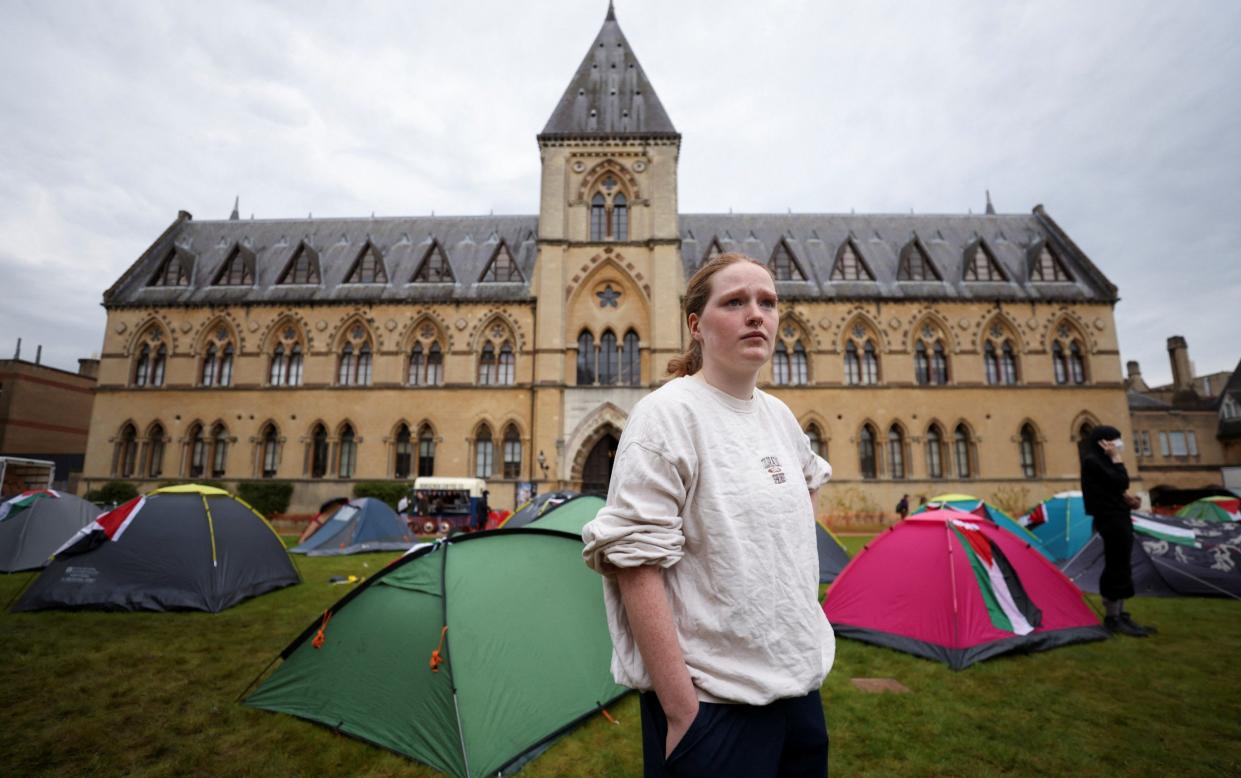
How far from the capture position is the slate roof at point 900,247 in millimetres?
24734

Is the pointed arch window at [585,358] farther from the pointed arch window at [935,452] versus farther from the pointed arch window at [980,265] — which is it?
the pointed arch window at [980,265]

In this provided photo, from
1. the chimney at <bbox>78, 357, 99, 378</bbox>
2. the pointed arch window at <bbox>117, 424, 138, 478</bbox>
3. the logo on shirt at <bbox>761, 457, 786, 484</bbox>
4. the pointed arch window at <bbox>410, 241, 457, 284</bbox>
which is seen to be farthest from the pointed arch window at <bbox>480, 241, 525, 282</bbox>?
the chimney at <bbox>78, 357, 99, 378</bbox>

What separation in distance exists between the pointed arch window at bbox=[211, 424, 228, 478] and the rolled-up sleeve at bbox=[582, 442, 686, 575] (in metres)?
28.0

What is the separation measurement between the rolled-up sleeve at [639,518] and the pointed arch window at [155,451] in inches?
1187

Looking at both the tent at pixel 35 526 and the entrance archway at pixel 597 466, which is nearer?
the tent at pixel 35 526

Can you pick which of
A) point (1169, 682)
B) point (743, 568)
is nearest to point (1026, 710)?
point (1169, 682)

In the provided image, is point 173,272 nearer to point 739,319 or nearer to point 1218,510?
point 739,319

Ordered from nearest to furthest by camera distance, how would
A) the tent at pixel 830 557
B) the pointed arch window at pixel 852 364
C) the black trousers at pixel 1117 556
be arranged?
the black trousers at pixel 1117 556, the tent at pixel 830 557, the pointed arch window at pixel 852 364

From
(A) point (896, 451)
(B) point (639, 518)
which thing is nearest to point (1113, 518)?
(B) point (639, 518)

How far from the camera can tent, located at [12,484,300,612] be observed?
782cm

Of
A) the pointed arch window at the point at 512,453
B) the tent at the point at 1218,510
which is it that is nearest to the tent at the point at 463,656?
the tent at the point at 1218,510

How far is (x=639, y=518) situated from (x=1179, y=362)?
2157 inches

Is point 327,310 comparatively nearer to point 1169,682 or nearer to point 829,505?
point 829,505

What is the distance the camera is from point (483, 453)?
23.0m
